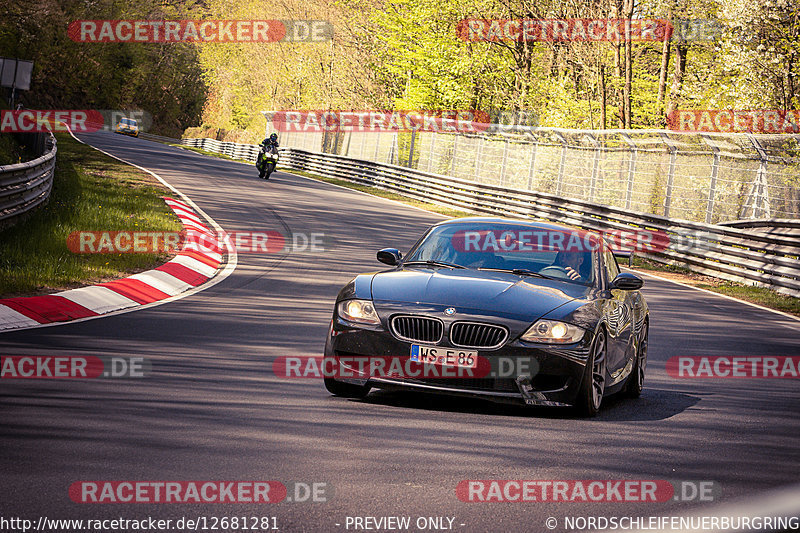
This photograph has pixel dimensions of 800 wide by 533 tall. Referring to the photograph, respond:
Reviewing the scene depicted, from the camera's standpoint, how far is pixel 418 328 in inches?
301

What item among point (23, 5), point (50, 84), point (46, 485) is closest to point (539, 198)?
point (23, 5)

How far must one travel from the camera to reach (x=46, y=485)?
513 centimetres

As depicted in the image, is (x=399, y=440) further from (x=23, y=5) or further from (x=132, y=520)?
(x=23, y=5)

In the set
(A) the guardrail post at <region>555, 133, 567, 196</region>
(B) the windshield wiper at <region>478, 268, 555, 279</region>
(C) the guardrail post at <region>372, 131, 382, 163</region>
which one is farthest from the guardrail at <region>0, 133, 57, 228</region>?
(C) the guardrail post at <region>372, 131, 382, 163</region>

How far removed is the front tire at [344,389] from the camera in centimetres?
798

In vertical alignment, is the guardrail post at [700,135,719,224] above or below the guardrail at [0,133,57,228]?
above

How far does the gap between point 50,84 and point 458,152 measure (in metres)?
61.4

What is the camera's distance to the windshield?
8.88 m

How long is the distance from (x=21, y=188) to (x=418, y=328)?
991 centimetres

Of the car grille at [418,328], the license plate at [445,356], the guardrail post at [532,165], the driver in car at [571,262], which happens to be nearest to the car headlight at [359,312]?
the car grille at [418,328]

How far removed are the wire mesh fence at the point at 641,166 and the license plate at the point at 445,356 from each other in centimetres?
1668

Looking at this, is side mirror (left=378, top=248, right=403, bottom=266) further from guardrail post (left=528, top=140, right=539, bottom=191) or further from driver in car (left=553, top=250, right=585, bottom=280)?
guardrail post (left=528, top=140, right=539, bottom=191)

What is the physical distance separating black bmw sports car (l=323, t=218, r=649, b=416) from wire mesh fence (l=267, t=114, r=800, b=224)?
50.6 feet

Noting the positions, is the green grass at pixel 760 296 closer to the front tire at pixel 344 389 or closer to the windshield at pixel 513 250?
the windshield at pixel 513 250
